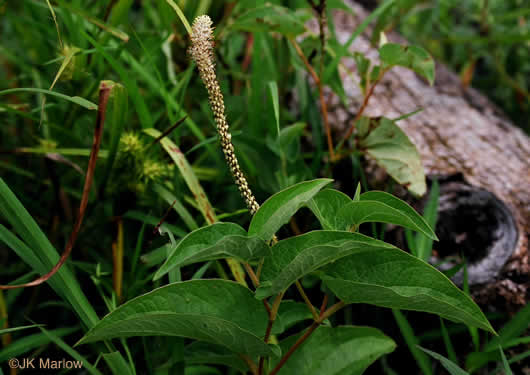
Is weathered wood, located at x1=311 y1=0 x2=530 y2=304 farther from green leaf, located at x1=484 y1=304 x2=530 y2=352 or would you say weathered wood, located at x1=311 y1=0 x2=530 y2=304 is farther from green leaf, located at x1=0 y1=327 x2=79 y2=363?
green leaf, located at x1=0 y1=327 x2=79 y2=363

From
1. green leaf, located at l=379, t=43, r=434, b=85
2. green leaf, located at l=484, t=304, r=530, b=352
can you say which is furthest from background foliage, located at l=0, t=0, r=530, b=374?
green leaf, located at l=379, t=43, r=434, b=85

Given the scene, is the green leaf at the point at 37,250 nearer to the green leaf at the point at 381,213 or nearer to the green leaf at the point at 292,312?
the green leaf at the point at 292,312

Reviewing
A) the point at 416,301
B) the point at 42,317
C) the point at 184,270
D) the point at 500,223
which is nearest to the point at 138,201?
the point at 184,270

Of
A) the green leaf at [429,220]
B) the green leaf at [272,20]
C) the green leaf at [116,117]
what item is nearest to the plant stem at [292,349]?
the green leaf at [429,220]

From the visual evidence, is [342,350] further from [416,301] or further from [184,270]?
[184,270]

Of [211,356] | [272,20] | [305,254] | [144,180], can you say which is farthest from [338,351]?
[272,20]

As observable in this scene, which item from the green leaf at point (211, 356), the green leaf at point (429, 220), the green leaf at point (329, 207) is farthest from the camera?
the green leaf at point (429, 220)

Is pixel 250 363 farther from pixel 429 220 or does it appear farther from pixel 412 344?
pixel 429 220
